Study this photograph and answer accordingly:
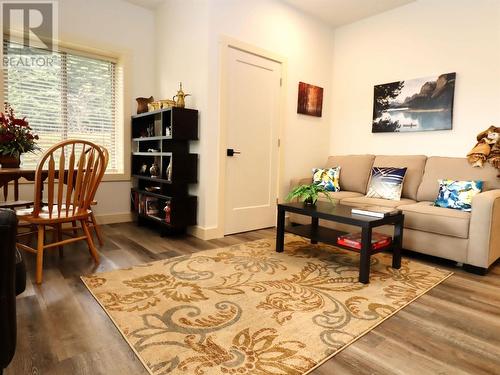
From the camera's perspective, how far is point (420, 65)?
3686mm

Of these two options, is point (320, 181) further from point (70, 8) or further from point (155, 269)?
point (70, 8)

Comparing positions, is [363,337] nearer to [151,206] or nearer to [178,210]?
[178,210]

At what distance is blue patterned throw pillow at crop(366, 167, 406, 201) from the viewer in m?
3.32

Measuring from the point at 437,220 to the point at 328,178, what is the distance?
1.41 metres

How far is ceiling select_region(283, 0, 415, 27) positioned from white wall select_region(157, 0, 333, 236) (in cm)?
12

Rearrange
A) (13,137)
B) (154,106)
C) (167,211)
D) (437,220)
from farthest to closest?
(154,106), (167,211), (437,220), (13,137)

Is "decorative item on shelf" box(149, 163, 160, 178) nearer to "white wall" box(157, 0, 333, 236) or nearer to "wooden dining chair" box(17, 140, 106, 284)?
"white wall" box(157, 0, 333, 236)

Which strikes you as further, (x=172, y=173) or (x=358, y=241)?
(x=172, y=173)

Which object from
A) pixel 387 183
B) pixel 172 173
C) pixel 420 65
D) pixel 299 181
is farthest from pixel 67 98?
pixel 420 65

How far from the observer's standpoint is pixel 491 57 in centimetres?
318

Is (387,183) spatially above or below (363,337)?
above

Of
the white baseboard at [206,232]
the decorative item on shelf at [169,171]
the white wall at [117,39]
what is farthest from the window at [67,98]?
the white baseboard at [206,232]

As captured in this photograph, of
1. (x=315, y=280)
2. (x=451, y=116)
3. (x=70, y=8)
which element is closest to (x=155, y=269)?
(x=315, y=280)

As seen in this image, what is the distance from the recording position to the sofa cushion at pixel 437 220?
252cm
